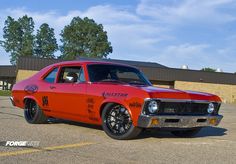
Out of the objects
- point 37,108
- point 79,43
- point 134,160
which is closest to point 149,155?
point 134,160

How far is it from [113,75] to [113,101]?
1.28 metres

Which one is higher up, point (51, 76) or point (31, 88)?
point (51, 76)

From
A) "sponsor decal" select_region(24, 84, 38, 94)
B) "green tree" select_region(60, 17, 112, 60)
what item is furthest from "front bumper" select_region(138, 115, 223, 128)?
"green tree" select_region(60, 17, 112, 60)

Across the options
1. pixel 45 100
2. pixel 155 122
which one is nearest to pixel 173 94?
pixel 155 122

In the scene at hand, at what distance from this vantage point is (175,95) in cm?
824

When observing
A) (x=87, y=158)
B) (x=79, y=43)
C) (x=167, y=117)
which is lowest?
(x=87, y=158)

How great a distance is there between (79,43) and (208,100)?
9514 centimetres

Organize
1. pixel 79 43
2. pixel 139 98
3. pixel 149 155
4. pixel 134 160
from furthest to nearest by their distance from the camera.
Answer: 1. pixel 79 43
2. pixel 139 98
3. pixel 149 155
4. pixel 134 160

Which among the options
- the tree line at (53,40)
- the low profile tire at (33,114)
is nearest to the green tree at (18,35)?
the tree line at (53,40)

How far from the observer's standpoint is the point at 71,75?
31.7 ft

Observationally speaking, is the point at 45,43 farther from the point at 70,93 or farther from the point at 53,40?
the point at 70,93

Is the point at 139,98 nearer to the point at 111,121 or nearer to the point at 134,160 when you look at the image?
the point at 111,121

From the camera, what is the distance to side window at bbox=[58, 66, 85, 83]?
951cm

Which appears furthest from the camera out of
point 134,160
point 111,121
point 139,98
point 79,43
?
point 79,43
